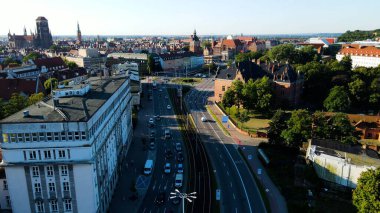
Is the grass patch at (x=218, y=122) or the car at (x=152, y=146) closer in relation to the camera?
the car at (x=152, y=146)

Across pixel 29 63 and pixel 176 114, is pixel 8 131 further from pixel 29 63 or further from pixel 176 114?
pixel 29 63

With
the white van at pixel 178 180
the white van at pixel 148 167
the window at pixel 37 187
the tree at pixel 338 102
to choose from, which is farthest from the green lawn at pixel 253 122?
the window at pixel 37 187

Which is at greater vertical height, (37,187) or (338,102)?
(37,187)

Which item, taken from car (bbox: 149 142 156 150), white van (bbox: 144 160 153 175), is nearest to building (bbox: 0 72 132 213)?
white van (bbox: 144 160 153 175)

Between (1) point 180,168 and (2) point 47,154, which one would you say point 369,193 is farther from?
(2) point 47,154

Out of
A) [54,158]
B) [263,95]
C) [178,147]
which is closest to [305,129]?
[263,95]

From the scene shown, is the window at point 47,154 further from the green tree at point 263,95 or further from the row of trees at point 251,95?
the green tree at point 263,95

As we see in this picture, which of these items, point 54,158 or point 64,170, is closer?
point 54,158
